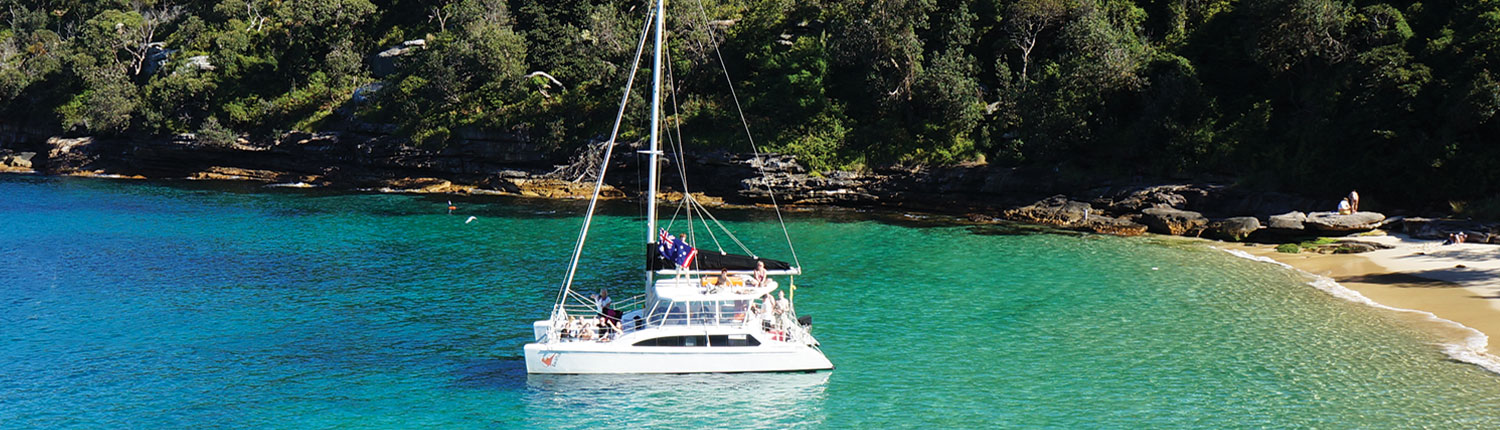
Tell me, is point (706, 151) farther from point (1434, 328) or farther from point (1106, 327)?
point (1434, 328)

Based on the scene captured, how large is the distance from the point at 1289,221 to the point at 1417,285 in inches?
449

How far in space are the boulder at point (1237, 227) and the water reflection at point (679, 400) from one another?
31499 mm

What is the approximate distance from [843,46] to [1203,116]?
76.9 ft

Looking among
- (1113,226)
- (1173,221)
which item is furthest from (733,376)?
(1173,221)

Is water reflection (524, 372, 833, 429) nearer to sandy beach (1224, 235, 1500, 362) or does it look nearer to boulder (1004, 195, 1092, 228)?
sandy beach (1224, 235, 1500, 362)

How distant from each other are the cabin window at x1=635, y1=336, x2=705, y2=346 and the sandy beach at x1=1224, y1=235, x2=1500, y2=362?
71.6 feet

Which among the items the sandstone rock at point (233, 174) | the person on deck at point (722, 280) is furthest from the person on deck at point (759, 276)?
the sandstone rock at point (233, 174)

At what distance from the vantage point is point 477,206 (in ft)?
228

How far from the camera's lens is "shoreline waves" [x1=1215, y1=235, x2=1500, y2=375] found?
31109 millimetres

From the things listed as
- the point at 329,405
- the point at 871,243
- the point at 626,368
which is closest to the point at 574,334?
the point at 626,368

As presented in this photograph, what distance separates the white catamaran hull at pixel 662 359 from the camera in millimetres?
27781

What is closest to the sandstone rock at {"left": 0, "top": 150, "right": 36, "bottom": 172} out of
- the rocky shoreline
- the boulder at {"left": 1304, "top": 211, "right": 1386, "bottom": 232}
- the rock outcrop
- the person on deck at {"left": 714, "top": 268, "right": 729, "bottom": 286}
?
the rocky shoreline

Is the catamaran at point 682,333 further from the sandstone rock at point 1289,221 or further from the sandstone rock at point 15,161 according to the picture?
the sandstone rock at point 15,161

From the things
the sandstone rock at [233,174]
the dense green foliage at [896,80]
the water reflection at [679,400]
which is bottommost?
the water reflection at [679,400]
